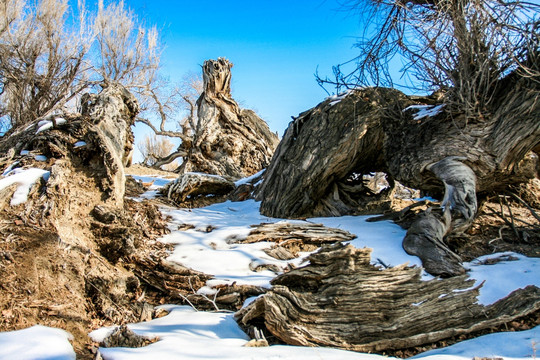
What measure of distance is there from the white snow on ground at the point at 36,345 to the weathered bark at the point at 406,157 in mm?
2869

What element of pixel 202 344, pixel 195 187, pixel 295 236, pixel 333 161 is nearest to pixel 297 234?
pixel 295 236

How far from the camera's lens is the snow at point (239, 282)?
2.03m

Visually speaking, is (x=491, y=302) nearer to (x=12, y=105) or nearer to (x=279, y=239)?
(x=279, y=239)

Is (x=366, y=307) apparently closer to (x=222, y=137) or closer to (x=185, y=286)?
(x=185, y=286)

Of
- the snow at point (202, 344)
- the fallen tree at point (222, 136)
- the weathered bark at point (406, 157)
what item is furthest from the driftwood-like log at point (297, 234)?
the fallen tree at point (222, 136)

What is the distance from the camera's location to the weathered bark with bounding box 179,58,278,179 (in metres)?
8.08

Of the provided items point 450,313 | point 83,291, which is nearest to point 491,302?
point 450,313

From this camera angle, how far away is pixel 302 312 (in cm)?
248

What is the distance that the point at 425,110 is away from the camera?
16.0 feet

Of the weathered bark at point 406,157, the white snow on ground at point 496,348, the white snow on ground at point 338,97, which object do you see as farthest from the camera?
the white snow on ground at point 338,97

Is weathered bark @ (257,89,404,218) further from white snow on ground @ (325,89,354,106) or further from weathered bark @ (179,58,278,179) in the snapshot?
weathered bark @ (179,58,278,179)

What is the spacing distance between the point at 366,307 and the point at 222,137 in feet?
20.7

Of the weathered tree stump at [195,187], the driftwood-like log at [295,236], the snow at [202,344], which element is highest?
the weathered tree stump at [195,187]

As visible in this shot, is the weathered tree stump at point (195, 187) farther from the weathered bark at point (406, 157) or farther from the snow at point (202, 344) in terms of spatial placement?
the snow at point (202, 344)
